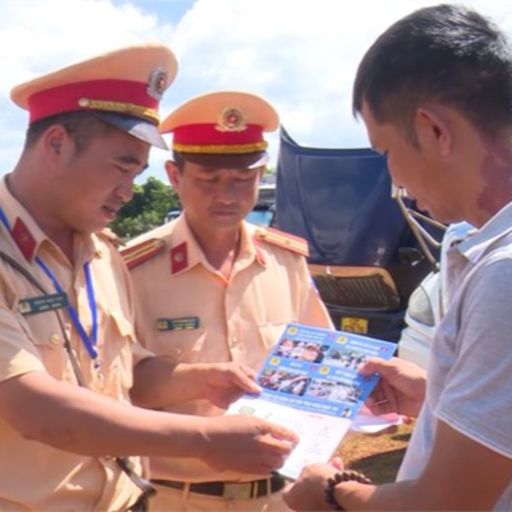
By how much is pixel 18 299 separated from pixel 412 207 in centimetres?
433

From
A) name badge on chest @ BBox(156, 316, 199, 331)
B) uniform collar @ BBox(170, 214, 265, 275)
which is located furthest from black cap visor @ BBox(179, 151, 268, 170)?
name badge on chest @ BBox(156, 316, 199, 331)

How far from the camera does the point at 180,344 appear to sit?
8.85 feet

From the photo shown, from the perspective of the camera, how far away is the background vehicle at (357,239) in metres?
5.91

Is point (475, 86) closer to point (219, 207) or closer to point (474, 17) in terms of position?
point (474, 17)

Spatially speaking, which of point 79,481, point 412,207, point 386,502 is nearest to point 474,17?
point 386,502

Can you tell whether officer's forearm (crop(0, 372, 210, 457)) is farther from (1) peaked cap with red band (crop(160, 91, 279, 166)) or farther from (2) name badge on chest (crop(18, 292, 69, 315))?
(1) peaked cap with red band (crop(160, 91, 279, 166))

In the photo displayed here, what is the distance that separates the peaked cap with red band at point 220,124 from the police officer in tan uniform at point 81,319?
421 millimetres

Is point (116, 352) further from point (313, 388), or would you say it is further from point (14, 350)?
point (313, 388)

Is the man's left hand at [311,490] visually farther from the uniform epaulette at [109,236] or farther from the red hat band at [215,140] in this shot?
the red hat band at [215,140]

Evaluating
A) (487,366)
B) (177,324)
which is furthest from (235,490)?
(487,366)

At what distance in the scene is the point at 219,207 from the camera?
2.79 meters

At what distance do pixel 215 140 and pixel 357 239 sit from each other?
3.25 m

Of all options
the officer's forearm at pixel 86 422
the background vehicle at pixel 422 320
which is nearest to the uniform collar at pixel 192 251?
the officer's forearm at pixel 86 422

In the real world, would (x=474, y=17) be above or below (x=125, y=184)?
above
